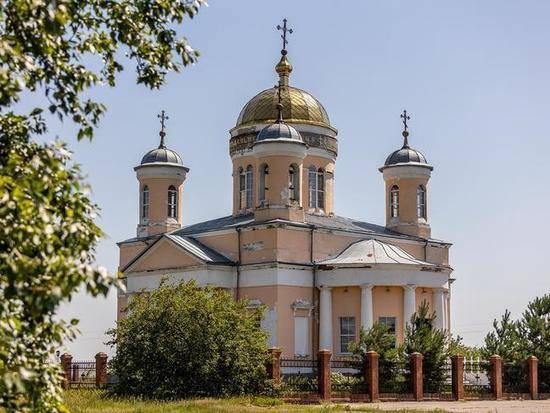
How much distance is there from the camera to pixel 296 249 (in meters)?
33.4

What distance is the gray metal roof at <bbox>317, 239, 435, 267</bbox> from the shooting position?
33.2m

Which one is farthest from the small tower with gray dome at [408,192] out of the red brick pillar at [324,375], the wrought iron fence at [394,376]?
the red brick pillar at [324,375]

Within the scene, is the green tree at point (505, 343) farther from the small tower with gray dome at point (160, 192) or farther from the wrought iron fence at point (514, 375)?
the small tower with gray dome at point (160, 192)

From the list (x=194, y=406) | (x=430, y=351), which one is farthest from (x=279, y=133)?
(x=194, y=406)

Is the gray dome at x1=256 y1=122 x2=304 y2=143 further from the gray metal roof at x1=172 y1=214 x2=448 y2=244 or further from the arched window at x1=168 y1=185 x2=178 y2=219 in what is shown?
the arched window at x1=168 y1=185 x2=178 y2=219

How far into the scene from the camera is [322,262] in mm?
33656

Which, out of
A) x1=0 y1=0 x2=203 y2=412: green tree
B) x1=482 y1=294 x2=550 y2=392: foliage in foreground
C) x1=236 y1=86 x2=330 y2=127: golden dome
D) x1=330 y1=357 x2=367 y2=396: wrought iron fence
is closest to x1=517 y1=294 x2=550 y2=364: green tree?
x1=482 y1=294 x2=550 y2=392: foliage in foreground

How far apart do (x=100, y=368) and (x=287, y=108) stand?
1275 centimetres

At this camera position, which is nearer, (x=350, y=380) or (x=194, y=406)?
(x=194, y=406)

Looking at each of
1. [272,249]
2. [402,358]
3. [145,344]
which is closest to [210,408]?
→ [145,344]

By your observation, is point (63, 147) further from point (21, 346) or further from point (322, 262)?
point (322, 262)

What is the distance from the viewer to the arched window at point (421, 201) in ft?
127

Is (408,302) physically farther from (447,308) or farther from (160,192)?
(160,192)

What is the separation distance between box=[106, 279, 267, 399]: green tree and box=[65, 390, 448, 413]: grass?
966 millimetres
